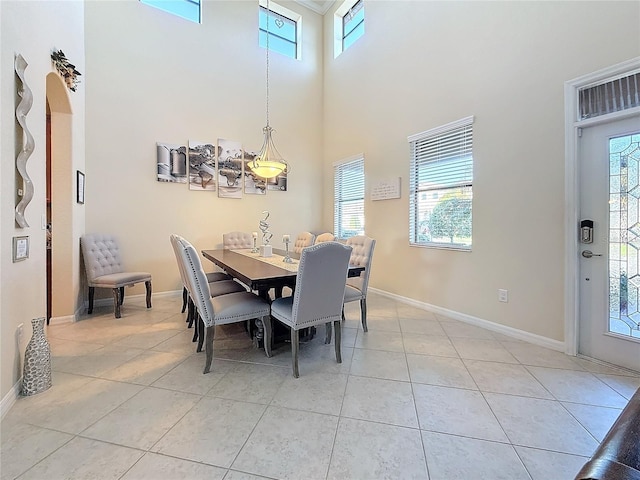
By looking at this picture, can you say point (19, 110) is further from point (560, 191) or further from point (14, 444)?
point (560, 191)

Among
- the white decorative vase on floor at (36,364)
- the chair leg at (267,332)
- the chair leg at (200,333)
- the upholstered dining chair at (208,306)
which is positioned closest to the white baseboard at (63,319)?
the white decorative vase on floor at (36,364)

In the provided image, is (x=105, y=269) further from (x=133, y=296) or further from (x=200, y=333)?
(x=200, y=333)

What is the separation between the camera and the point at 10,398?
5.78 ft

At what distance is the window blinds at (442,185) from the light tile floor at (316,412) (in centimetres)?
137

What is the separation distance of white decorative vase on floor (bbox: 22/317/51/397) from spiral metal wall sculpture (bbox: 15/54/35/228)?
74 cm

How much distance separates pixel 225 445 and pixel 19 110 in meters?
2.40

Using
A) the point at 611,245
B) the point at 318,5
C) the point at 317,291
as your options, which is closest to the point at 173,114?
the point at 318,5

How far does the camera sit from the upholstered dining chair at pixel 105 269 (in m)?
3.44

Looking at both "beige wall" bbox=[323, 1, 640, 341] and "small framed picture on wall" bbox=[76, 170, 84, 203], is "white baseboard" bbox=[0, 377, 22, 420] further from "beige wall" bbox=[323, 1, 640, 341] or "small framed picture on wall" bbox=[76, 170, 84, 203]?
"beige wall" bbox=[323, 1, 640, 341]

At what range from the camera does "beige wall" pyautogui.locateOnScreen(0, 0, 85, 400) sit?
5.57ft

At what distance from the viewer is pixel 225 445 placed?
1480 millimetres

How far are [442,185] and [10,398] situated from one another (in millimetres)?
4228

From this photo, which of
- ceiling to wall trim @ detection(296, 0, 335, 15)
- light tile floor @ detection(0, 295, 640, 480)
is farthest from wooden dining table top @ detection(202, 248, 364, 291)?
ceiling to wall trim @ detection(296, 0, 335, 15)

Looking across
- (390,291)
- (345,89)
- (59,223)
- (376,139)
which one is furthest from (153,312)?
(345,89)
